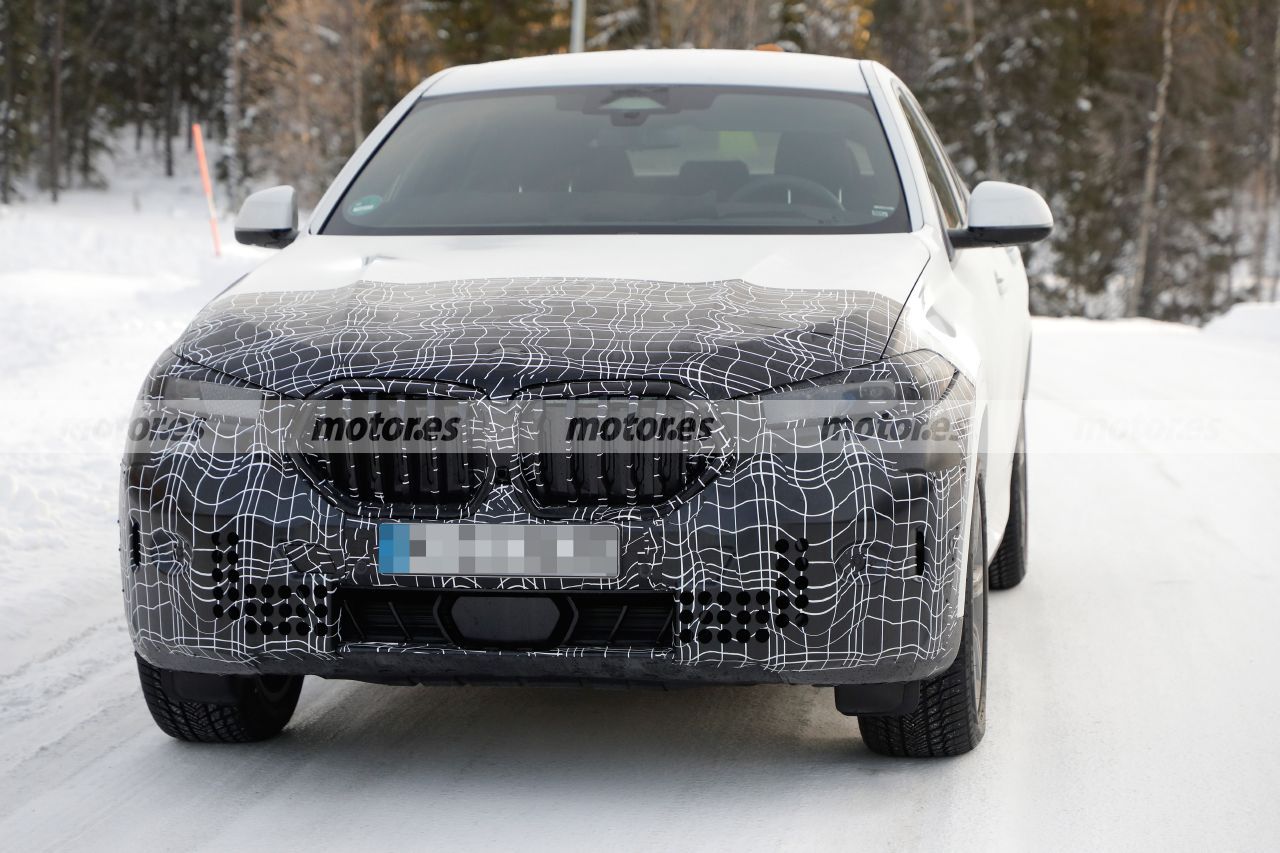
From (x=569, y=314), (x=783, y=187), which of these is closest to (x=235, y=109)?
(x=783, y=187)

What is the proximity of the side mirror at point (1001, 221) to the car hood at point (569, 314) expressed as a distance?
32 cm

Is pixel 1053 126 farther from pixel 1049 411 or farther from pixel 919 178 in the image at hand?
pixel 919 178

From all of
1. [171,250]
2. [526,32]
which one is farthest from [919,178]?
[526,32]

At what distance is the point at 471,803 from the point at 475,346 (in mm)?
947

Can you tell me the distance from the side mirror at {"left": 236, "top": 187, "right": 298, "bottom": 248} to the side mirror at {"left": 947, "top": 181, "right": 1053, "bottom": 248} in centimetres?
179

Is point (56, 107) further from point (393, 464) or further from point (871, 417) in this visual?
point (871, 417)

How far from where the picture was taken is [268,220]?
4.89 meters

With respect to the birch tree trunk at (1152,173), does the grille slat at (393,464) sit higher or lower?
higher

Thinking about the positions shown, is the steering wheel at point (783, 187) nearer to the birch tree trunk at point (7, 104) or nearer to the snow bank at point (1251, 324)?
the snow bank at point (1251, 324)

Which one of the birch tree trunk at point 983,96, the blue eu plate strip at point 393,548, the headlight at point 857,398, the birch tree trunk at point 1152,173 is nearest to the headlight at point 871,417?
the headlight at point 857,398

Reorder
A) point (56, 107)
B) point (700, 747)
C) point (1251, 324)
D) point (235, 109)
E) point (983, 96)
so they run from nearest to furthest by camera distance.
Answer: point (700, 747)
point (1251, 324)
point (983, 96)
point (235, 109)
point (56, 107)

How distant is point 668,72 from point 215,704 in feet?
7.65

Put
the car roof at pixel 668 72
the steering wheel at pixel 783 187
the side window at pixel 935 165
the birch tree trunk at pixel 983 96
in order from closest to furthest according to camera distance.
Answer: the steering wheel at pixel 783 187 < the side window at pixel 935 165 < the car roof at pixel 668 72 < the birch tree trunk at pixel 983 96

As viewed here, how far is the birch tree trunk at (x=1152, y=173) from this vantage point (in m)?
41.9
